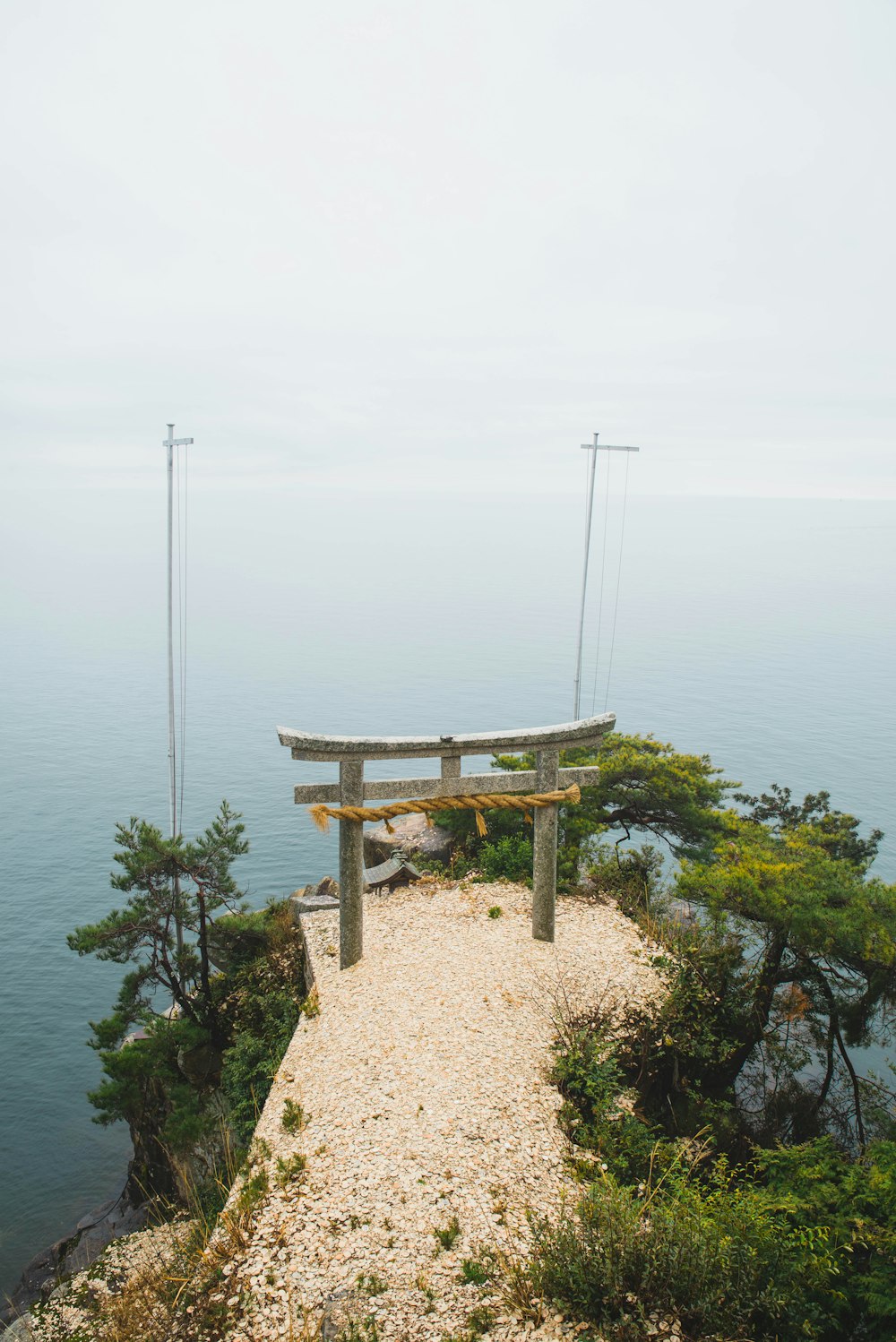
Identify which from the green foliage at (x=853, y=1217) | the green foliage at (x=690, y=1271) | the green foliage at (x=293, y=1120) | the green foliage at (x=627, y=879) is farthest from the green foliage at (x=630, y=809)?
the green foliage at (x=690, y=1271)

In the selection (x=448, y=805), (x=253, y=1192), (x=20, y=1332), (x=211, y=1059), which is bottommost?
(x=20, y=1332)

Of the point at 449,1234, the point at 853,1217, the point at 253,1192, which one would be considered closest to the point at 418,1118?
the point at 449,1234

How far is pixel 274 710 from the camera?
58.1 m

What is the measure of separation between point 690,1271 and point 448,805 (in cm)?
600

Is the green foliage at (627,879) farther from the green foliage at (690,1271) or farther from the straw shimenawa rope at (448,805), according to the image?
the green foliage at (690,1271)

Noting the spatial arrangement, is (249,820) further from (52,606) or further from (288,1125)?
(52,606)

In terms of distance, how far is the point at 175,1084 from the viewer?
12078 mm

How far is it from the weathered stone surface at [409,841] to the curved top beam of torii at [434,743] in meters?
5.53

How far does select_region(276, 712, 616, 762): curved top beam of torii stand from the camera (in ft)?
32.9

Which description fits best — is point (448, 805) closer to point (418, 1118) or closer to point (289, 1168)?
point (418, 1118)

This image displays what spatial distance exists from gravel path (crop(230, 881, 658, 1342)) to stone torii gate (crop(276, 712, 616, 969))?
0.78 metres

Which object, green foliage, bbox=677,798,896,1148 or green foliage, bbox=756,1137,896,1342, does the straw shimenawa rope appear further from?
green foliage, bbox=756,1137,896,1342

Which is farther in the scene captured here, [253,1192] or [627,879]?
[627,879]

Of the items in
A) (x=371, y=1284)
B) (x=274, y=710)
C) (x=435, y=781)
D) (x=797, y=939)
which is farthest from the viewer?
(x=274, y=710)
